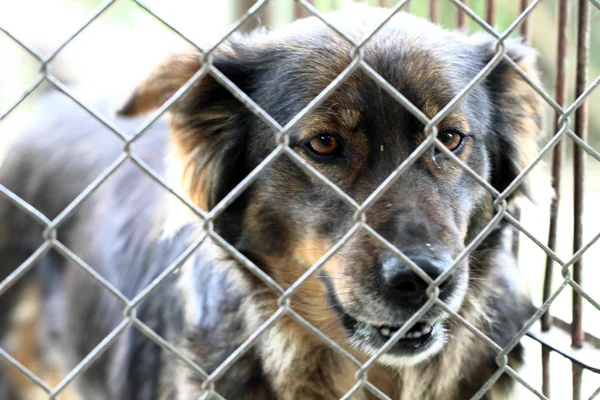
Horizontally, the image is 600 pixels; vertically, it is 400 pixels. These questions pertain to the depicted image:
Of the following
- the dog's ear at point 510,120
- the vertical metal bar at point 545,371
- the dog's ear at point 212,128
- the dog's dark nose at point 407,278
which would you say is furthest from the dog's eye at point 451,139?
the vertical metal bar at point 545,371

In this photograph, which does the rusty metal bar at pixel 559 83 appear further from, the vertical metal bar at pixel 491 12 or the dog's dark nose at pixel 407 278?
the dog's dark nose at pixel 407 278

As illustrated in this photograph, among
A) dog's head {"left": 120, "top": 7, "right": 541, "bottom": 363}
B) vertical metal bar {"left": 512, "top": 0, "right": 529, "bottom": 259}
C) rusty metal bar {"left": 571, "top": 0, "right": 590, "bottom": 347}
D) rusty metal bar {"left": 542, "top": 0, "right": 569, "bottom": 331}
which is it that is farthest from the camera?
vertical metal bar {"left": 512, "top": 0, "right": 529, "bottom": 259}

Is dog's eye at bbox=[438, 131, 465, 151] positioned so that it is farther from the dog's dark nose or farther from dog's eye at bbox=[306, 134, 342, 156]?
the dog's dark nose

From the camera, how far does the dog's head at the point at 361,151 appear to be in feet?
6.10

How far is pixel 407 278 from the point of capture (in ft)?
5.65

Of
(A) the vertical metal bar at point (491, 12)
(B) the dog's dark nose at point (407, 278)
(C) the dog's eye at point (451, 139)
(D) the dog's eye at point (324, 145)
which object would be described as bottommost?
(B) the dog's dark nose at point (407, 278)

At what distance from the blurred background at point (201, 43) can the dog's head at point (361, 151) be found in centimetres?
21

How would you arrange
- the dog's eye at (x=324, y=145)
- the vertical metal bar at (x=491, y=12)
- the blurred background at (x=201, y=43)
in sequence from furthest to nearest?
the blurred background at (x=201, y=43)
the vertical metal bar at (x=491, y=12)
the dog's eye at (x=324, y=145)

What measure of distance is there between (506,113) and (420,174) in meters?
0.59

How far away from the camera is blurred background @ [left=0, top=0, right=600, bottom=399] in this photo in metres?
2.89

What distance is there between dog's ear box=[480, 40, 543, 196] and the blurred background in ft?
0.52

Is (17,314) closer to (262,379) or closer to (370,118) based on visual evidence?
(262,379)

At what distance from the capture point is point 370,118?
2.01m

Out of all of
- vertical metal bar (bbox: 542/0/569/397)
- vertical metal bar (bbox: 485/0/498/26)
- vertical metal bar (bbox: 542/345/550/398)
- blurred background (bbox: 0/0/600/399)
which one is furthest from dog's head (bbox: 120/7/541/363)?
vertical metal bar (bbox: 542/345/550/398)
